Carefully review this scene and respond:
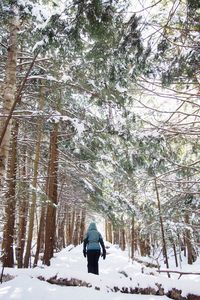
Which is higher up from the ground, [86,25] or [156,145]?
[86,25]

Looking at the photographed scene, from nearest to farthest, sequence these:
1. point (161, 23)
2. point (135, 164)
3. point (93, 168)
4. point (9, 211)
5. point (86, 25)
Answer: point (86, 25) → point (161, 23) → point (135, 164) → point (9, 211) → point (93, 168)

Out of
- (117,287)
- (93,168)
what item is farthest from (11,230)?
(117,287)

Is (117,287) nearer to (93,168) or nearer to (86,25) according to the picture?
(86,25)

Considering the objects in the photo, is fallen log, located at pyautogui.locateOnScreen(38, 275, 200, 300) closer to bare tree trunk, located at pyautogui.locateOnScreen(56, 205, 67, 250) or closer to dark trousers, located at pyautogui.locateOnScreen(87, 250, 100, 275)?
dark trousers, located at pyautogui.locateOnScreen(87, 250, 100, 275)

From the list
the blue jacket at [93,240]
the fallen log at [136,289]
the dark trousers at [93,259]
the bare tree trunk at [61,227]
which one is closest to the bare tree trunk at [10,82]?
the fallen log at [136,289]

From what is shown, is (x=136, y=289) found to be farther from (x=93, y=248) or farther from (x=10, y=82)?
(x=10, y=82)

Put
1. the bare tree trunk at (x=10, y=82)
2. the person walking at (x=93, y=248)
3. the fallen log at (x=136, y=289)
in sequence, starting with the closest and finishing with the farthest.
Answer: the bare tree trunk at (x=10, y=82) → the fallen log at (x=136, y=289) → the person walking at (x=93, y=248)

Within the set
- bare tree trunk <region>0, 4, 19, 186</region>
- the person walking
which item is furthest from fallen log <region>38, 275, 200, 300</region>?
bare tree trunk <region>0, 4, 19, 186</region>

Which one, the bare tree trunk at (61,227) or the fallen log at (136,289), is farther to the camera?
the bare tree trunk at (61,227)

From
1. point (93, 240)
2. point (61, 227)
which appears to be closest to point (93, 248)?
point (93, 240)

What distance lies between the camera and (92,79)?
9336 mm

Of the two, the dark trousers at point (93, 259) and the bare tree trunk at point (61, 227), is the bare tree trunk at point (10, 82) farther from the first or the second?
the bare tree trunk at point (61, 227)

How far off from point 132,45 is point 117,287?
16.9ft

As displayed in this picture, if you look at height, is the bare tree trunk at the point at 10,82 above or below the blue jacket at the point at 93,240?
above
